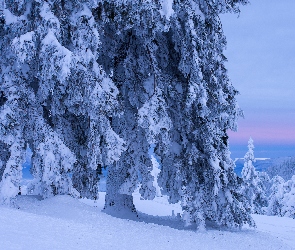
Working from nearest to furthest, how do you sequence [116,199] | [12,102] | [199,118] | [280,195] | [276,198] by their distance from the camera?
[12,102]
[199,118]
[116,199]
[280,195]
[276,198]

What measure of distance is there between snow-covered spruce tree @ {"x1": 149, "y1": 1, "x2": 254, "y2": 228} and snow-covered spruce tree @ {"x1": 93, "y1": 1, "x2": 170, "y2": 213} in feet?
1.83

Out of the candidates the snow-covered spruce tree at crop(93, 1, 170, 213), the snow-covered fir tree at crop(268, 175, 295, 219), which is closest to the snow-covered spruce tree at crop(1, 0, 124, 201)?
the snow-covered spruce tree at crop(93, 1, 170, 213)

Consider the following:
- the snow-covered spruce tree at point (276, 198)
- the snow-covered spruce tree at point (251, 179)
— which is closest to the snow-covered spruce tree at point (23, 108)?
the snow-covered spruce tree at point (251, 179)

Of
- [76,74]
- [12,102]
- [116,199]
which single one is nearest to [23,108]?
[12,102]

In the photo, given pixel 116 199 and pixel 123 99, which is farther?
pixel 116 199

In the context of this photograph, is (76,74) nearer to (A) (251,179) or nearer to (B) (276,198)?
(A) (251,179)

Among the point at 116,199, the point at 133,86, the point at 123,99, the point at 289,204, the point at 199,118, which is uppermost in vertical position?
the point at 133,86

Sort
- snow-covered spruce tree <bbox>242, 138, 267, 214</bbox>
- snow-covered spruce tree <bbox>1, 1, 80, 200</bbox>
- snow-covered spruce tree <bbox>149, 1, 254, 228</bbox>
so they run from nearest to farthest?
snow-covered spruce tree <bbox>1, 1, 80, 200</bbox>, snow-covered spruce tree <bbox>149, 1, 254, 228</bbox>, snow-covered spruce tree <bbox>242, 138, 267, 214</bbox>

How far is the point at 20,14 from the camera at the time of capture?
27.1 ft

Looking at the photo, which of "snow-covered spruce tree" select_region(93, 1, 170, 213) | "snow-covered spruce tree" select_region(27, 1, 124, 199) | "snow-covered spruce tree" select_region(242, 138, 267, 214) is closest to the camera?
"snow-covered spruce tree" select_region(27, 1, 124, 199)

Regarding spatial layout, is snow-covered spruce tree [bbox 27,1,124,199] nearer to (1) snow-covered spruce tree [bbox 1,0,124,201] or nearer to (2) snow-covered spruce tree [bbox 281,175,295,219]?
(1) snow-covered spruce tree [bbox 1,0,124,201]

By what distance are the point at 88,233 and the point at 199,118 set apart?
14.7ft

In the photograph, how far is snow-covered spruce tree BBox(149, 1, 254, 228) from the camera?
887cm

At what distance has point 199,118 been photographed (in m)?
9.14
